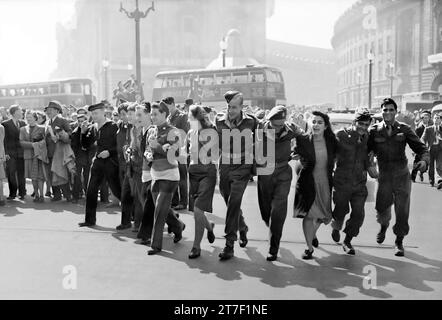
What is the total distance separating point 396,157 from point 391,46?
60.5 metres

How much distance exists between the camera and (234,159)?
6.10 metres

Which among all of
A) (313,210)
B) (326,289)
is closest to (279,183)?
(313,210)

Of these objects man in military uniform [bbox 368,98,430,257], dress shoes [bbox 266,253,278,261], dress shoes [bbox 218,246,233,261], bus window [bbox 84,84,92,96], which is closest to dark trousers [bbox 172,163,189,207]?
dress shoes [bbox 218,246,233,261]

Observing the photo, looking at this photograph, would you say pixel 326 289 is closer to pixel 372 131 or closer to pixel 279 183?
pixel 279 183

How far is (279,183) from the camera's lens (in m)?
6.05

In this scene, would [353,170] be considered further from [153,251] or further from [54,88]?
[54,88]

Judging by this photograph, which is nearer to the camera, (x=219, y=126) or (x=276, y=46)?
(x=219, y=126)

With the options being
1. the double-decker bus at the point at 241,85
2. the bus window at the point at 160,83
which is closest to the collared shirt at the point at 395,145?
the double-decker bus at the point at 241,85

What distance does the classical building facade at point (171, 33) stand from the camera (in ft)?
226

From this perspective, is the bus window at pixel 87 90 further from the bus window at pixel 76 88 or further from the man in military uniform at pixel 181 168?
the man in military uniform at pixel 181 168

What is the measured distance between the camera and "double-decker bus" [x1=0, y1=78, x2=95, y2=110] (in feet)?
107

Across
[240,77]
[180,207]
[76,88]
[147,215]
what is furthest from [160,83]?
[147,215]
